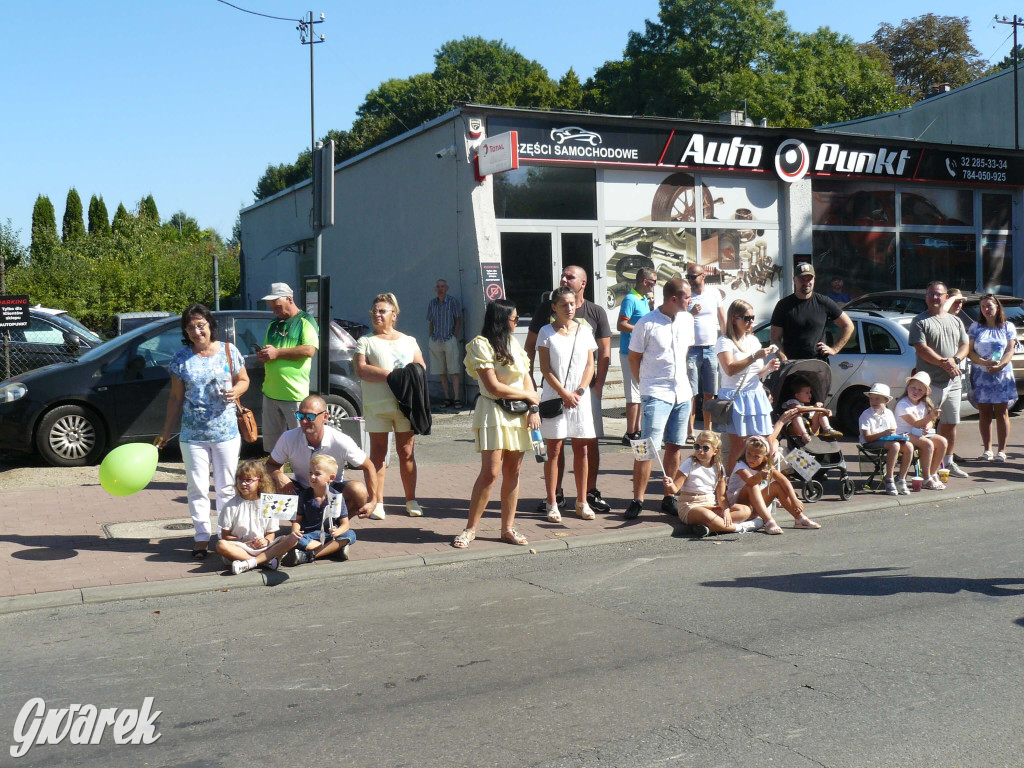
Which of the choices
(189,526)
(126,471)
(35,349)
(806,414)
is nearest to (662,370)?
(806,414)

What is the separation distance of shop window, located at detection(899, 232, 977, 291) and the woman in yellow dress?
15868 mm

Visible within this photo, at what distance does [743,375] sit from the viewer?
880 cm

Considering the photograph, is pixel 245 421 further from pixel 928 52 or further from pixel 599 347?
pixel 928 52

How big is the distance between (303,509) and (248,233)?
24.2m

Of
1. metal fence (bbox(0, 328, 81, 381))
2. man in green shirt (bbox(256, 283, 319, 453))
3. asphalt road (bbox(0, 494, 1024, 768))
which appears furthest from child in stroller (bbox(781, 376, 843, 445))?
metal fence (bbox(0, 328, 81, 381))

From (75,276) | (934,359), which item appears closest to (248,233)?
(75,276)

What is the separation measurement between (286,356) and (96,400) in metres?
3.49

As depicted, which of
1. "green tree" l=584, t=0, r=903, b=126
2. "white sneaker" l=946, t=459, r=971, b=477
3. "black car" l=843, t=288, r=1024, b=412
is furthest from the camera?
"green tree" l=584, t=0, r=903, b=126

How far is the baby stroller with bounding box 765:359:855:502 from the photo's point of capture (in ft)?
31.5

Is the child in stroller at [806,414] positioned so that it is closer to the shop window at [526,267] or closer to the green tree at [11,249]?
the shop window at [526,267]

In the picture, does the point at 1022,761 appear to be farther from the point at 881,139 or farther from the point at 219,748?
the point at 881,139

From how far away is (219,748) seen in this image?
4074mm

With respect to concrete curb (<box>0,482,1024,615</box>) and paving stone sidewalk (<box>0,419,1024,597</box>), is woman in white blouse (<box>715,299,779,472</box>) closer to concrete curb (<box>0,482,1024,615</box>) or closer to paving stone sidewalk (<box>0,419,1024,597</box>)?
paving stone sidewalk (<box>0,419,1024,597</box>)

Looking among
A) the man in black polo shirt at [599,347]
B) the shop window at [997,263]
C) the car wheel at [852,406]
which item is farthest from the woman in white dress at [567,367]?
the shop window at [997,263]
